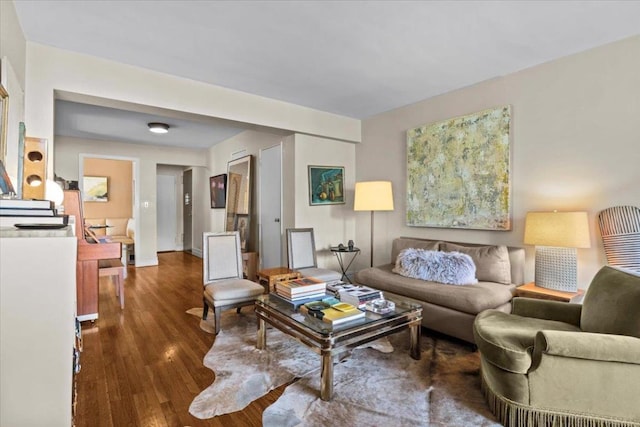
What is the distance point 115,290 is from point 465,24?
502 centimetres

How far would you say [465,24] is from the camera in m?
2.29

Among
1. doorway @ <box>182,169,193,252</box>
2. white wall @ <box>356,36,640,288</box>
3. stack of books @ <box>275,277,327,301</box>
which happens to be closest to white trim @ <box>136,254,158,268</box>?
doorway @ <box>182,169,193,252</box>

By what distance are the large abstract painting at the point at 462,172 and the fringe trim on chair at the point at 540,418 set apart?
1.86 m

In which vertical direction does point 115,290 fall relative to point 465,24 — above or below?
below

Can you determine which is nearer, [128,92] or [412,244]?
[128,92]

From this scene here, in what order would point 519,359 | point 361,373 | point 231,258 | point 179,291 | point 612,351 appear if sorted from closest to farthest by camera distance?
point 612,351, point 519,359, point 361,373, point 231,258, point 179,291

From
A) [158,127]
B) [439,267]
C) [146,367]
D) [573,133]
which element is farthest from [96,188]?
[573,133]

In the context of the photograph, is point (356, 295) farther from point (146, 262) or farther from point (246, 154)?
point (146, 262)

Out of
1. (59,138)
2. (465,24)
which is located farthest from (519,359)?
(59,138)

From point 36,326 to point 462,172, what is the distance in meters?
3.55

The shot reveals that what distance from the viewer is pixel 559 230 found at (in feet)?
8.12

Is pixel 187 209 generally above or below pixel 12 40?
below

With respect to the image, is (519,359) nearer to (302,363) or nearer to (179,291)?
(302,363)

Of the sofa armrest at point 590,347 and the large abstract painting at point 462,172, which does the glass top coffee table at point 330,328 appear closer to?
the sofa armrest at point 590,347
